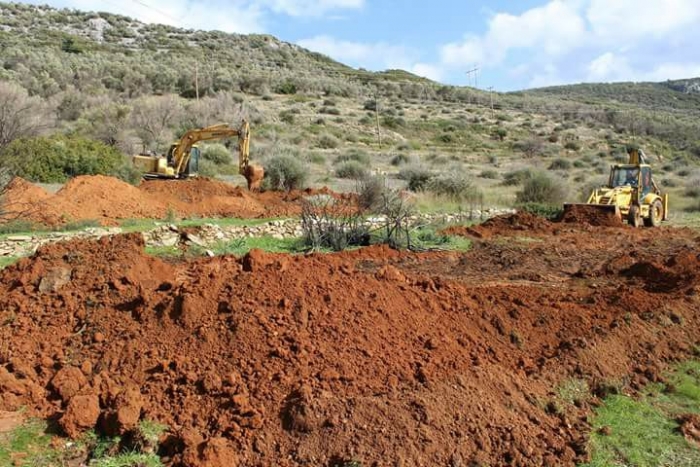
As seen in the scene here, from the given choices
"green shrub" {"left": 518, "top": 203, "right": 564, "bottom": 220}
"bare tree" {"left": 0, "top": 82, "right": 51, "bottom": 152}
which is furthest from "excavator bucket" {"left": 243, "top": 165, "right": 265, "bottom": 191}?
"green shrub" {"left": 518, "top": 203, "right": 564, "bottom": 220}

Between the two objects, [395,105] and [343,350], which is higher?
[395,105]

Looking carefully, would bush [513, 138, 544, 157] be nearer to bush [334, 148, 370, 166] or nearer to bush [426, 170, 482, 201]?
bush [334, 148, 370, 166]

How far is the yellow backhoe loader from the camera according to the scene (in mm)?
17578

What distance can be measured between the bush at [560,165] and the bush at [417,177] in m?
13.3

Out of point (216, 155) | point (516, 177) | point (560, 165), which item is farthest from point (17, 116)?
point (560, 165)

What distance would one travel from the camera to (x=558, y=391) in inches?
217

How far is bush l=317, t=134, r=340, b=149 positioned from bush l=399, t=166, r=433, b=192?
1276cm

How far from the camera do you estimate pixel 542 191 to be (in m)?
23.4

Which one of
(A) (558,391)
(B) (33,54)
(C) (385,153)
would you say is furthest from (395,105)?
(A) (558,391)

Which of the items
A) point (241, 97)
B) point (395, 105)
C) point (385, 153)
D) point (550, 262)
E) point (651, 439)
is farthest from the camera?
point (395, 105)

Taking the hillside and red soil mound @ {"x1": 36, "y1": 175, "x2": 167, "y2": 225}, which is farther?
the hillside

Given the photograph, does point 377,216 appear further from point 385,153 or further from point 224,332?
point 385,153

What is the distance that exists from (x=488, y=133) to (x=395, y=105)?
36.1 feet

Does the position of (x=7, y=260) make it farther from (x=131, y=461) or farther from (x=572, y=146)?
(x=572, y=146)
